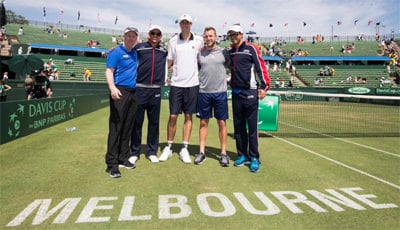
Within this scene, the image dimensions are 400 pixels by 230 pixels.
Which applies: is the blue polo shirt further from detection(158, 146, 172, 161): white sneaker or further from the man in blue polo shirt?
detection(158, 146, 172, 161): white sneaker

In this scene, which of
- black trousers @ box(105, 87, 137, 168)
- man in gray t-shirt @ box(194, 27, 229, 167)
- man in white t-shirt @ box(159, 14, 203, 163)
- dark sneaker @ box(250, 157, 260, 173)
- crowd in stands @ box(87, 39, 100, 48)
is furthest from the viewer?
crowd in stands @ box(87, 39, 100, 48)

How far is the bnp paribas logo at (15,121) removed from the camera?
8.44 m

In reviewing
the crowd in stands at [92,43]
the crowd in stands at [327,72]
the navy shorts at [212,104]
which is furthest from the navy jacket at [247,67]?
the crowd in stands at [92,43]

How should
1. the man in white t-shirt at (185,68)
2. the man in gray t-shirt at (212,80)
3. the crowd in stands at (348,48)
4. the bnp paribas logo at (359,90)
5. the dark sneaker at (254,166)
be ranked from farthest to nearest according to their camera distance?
the crowd in stands at (348,48), the bnp paribas logo at (359,90), the man in white t-shirt at (185,68), the man in gray t-shirt at (212,80), the dark sneaker at (254,166)

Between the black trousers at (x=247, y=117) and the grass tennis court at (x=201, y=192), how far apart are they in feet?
1.52

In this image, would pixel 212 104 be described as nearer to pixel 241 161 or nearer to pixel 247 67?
pixel 247 67

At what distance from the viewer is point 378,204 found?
163 inches

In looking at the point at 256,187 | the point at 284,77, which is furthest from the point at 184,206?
the point at 284,77

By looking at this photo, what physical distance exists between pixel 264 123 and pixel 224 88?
4432mm

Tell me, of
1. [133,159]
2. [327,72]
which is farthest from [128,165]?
[327,72]

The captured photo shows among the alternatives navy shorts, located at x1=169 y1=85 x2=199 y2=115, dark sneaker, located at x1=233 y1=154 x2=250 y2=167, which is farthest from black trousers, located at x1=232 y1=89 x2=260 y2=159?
navy shorts, located at x1=169 y1=85 x2=199 y2=115

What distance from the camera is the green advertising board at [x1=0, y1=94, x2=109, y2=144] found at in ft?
27.1

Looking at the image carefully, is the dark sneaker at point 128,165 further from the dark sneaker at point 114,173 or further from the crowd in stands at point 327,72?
the crowd in stands at point 327,72

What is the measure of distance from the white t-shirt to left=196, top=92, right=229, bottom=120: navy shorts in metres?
0.35
